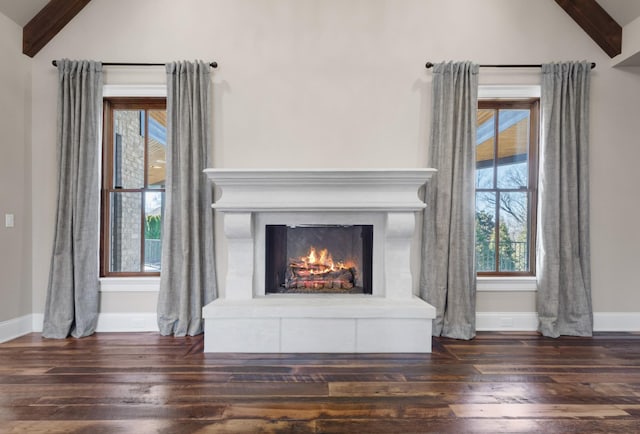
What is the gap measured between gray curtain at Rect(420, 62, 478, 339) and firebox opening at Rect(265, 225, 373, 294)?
593 millimetres

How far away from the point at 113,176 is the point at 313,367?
8.46 feet

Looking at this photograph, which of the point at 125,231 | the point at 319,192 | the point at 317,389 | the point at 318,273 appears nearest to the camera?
the point at 317,389

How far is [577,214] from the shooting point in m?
3.08

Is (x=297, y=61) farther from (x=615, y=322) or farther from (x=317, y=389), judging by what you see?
(x=615, y=322)

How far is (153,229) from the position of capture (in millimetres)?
3338

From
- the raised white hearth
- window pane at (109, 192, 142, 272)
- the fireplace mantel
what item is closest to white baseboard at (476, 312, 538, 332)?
the raised white hearth

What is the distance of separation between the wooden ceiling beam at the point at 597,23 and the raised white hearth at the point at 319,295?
2163 mm

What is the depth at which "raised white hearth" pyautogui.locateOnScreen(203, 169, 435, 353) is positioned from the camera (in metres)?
2.65

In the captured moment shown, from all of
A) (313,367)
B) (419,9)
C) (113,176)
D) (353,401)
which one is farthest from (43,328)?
(419,9)

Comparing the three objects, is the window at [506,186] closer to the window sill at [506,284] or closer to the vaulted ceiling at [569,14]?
the window sill at [506,284]

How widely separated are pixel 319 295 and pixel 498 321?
5.53ft

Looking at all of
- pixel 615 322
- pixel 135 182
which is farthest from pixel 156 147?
pixel 615 322

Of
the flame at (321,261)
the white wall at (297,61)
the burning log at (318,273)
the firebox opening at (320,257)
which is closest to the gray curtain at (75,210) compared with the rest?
the white wall at (297,61)

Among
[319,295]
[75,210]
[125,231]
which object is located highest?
[75,210]
